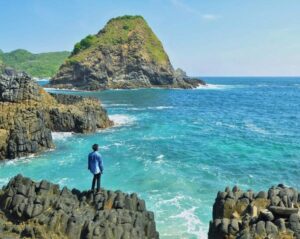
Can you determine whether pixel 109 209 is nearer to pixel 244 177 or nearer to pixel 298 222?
pixel 298 222

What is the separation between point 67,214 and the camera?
781 inches

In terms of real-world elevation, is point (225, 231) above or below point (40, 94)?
below

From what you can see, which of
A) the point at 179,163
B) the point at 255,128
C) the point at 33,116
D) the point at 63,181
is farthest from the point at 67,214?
the point at 255,128

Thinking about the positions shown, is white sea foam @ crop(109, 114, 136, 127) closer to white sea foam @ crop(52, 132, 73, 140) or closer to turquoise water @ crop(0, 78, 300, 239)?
turquoise water @ crop(0, 78, 300, 239)

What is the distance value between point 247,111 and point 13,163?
217 ft

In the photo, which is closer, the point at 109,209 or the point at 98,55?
the point at 109,209

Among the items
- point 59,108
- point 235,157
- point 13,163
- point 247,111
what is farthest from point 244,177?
point 247,111

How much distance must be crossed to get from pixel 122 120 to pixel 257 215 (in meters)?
54.8

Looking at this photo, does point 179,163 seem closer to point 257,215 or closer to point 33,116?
point 33,116

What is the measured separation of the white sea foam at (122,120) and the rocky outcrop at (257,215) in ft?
152

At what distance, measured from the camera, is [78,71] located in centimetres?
18338

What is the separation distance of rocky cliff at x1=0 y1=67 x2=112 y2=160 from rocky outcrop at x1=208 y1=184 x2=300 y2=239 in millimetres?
28744

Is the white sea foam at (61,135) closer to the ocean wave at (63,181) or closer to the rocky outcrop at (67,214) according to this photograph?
the ocean wave at (63,181)

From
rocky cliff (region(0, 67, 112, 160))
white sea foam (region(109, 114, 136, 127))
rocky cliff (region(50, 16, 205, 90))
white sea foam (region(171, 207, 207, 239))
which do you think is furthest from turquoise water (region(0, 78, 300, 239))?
rocky cliff (region(50, 16, 205, 90))
